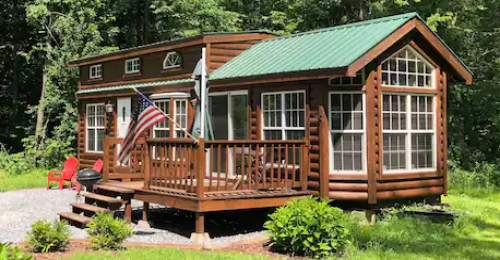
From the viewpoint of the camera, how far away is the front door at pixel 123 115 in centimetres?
1619

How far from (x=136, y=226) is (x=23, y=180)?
1084cm

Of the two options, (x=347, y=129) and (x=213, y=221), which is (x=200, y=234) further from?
(x=347, y=129)

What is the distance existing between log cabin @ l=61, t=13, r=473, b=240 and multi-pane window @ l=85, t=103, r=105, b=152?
5.90 meters

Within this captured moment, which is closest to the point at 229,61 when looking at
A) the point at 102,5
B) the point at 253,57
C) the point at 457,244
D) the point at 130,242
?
the point at 253,57

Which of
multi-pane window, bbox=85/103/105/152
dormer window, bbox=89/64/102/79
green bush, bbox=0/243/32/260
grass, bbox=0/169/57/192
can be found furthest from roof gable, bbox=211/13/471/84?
grass, bbox=0/169/57/192

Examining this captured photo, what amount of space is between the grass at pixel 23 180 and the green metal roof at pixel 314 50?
345 inches

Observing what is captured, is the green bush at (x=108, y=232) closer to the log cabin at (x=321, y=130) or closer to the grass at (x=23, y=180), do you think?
the log cabin at (x=321, y=130)

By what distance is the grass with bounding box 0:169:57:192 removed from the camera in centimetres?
1739

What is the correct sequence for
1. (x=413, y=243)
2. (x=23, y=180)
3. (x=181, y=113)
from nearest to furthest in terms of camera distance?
(x=413, y=243)
(x=181, y=113)
(x=23, y=180)

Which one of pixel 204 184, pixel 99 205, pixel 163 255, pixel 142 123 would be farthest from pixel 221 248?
pixel 99 205

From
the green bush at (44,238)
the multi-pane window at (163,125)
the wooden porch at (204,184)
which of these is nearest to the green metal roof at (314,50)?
the wooden porch at (204,184)

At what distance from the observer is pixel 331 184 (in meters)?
10.2

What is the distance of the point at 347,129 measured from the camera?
1015cm

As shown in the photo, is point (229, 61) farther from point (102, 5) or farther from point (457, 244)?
point (102, 5)
